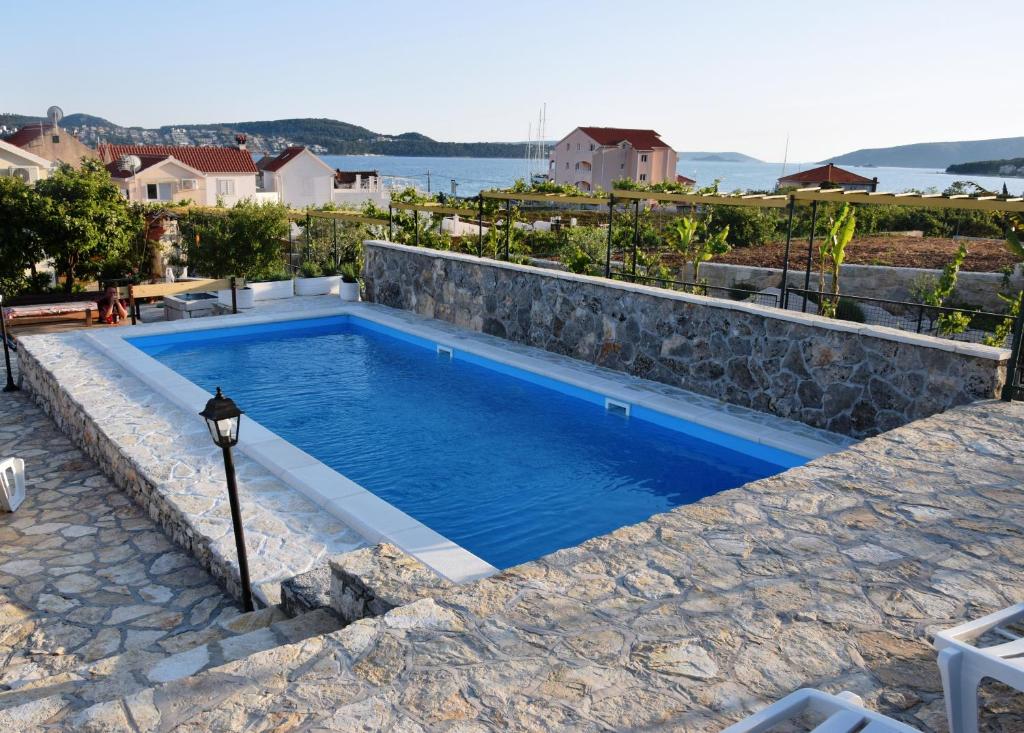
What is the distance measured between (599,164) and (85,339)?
95.7 meters

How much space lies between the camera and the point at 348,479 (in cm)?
775

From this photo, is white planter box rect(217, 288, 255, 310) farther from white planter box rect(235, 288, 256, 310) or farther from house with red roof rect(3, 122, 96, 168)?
house with red roof rect(3, 122, 96, 168)

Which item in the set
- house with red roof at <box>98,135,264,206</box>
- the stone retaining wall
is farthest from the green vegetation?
house with red roof at <box>98,135,264,206</box>

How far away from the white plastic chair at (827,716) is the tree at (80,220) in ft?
56.3

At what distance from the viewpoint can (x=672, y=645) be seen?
12.9 feet

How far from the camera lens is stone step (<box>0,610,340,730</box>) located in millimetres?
3672

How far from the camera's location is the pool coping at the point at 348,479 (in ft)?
20.8

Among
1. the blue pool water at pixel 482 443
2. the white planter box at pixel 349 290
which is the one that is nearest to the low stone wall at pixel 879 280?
the white planter box at pixel 349 290

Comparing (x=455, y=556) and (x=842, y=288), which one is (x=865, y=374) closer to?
(x=455, y=556)

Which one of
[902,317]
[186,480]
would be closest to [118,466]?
[186,480]

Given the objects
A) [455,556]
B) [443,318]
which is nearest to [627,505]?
[455,556]

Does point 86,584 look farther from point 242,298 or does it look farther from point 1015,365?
point 242,298

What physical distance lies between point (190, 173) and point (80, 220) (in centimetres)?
5739

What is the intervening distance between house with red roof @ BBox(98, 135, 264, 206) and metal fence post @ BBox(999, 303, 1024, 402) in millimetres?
62715
